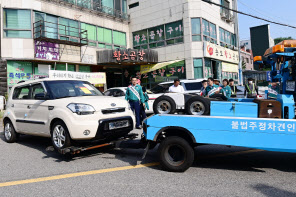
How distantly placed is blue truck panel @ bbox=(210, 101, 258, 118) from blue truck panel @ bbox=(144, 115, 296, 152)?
0.95 feet

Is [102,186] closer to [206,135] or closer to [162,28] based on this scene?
[206,135]

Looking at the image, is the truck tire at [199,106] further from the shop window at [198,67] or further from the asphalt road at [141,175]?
the shop window at [198,67]

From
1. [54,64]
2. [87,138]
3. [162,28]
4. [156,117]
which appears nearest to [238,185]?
[156,117]

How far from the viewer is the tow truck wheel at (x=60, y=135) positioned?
16.8ft

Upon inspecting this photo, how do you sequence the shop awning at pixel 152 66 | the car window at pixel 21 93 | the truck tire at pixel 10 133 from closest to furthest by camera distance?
the car window at pixel 21 93, the truck tire at pixel 10 133, the shop awning at pixel 152 66

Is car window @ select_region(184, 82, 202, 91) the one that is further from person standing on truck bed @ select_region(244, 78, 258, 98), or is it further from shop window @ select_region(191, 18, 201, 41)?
shop window @ select_region(191, 18, 201, 41)

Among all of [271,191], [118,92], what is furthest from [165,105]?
[118,92]

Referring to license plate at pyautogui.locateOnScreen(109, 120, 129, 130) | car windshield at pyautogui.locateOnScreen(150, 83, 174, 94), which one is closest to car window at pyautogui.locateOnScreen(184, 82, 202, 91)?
car windshield at pyautogui.locateOnScreen(150, 83, 174, 94)

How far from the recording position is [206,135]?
13.7ft

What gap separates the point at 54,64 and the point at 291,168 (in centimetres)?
1707

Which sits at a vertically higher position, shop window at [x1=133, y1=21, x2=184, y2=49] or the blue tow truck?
shop window at [x1=133, y1=21, x2=184, y2=49]

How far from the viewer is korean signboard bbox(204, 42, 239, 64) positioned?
2062cm

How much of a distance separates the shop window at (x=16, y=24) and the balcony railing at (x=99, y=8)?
3983mm

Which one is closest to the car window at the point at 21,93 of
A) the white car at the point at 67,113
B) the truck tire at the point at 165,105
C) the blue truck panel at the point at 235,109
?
the white car at the point at 67,113
